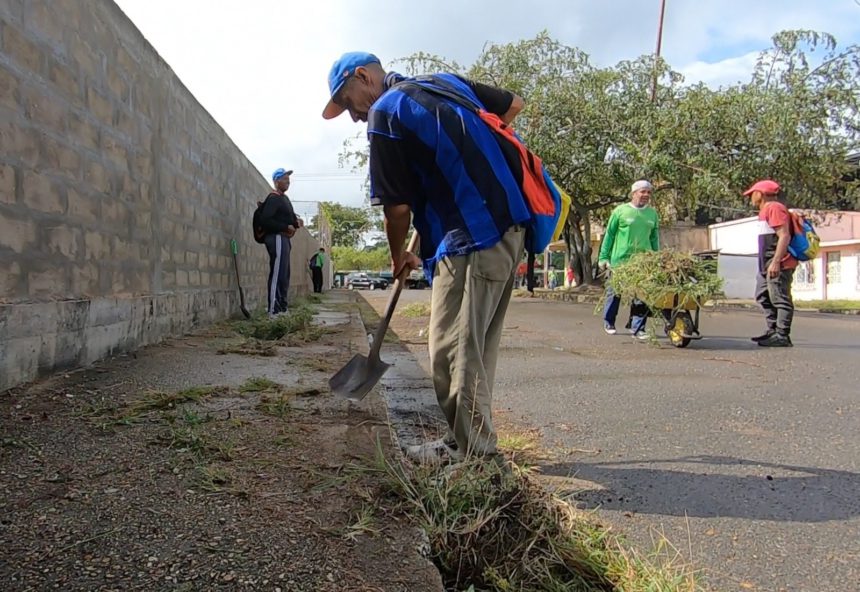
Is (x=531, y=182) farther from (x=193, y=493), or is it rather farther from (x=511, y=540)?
(x=193, y=493)

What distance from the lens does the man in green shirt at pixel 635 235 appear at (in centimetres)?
731

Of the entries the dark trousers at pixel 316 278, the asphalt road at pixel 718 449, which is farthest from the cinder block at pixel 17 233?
the dark trousers at pixel 316 278

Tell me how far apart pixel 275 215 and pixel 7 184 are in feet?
18.1

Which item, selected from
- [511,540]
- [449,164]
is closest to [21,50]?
[449,164]

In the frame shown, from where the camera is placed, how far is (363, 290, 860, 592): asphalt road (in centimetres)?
211

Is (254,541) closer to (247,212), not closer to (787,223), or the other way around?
(787,223)

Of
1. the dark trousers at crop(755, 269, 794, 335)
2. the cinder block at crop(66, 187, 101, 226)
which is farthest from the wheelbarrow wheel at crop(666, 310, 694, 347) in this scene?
the cinder block at crop(66, 187, 101, 226)

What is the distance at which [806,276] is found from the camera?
23.6 metres

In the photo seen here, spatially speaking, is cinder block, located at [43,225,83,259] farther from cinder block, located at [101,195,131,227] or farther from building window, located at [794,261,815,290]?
building window, located at [794,261,815,290]

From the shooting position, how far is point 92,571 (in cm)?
155

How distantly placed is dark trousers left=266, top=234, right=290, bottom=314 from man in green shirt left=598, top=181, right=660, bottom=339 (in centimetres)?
424

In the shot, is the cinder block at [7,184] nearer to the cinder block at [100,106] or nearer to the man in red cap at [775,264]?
the cinder block at [100,106]

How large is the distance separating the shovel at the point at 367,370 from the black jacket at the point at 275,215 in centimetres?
584

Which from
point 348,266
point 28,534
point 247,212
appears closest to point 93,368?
point 28,534
